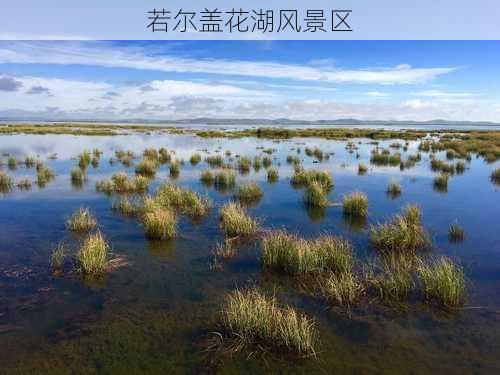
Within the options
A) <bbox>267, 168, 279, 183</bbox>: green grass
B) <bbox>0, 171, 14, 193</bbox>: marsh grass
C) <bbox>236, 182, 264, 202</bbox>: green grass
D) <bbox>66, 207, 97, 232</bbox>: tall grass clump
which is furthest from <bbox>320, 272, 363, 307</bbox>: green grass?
<bbox>0, 171, 14, 193</bbox>: marsh grass

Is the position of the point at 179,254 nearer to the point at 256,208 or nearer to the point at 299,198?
the point at 256,208

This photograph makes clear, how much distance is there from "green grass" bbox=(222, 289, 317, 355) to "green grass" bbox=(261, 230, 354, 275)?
279 centimetres

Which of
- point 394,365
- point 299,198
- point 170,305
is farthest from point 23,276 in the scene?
point 299,198

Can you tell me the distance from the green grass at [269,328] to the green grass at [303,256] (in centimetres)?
279

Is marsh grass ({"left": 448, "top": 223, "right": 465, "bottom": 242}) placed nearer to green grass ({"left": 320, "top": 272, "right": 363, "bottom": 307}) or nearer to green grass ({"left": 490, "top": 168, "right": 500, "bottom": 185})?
green grass ({"left": 320, "top": 272, "right": 363, "bottom": 307})

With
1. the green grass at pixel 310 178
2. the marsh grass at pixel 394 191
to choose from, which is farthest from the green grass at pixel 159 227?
the marsh grass at pixel 394 191

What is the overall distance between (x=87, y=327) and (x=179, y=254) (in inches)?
172

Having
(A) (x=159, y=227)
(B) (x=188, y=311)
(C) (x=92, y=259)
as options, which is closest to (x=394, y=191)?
(A) (x=159, y=227)

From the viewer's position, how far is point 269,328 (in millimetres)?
7207

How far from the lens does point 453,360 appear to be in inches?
272

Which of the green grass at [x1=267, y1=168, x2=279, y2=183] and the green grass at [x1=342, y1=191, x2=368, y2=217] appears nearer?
the green grass at [x1=342, y1=191, x2=368, y2=217]

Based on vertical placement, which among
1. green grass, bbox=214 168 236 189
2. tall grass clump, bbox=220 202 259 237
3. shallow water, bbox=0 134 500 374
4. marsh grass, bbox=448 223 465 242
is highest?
green grass, bbox=214 168 236 189

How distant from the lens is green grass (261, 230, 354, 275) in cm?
1036

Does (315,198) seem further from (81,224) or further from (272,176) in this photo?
(81,224)
